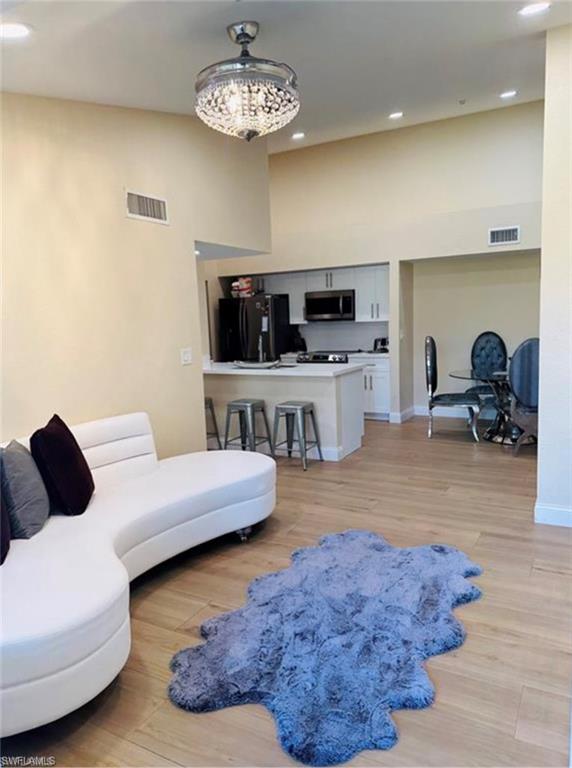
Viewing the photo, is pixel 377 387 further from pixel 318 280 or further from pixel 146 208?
pixel 146 208

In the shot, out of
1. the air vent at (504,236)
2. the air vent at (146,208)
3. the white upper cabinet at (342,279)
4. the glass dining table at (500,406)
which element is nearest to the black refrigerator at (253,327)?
the white upper cabinet at (342,279)

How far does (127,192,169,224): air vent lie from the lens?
367 cm

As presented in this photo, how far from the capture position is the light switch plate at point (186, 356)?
4160mm

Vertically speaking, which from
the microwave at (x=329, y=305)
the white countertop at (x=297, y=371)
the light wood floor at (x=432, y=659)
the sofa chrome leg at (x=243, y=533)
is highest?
the microwave at (x=329, y=305)

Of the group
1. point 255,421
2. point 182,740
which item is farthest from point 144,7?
point 255,421

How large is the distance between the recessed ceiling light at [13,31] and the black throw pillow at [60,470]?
1.83m

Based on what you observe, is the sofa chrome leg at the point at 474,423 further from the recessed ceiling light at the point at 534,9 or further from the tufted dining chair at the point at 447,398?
the recessed ceiling light at the point at 534,9

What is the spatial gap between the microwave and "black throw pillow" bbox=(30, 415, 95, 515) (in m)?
5.01

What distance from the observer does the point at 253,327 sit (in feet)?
23.9

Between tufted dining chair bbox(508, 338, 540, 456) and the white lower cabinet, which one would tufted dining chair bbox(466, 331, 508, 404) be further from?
tufted dining chair bbox(508, 338, 540, 456)

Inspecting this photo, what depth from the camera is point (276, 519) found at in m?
3.68

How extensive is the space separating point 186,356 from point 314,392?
151 cm

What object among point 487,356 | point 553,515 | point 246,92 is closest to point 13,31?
point 246,92

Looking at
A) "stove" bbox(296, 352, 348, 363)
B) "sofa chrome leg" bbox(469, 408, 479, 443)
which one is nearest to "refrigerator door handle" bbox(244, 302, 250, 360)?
"stove" bbox(296, 352, 348, 363)
